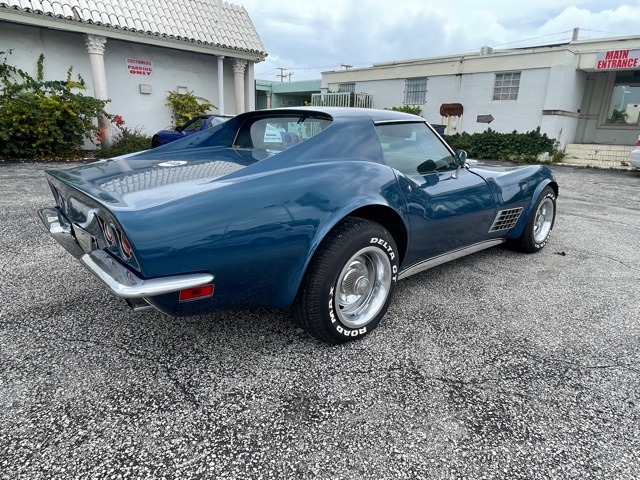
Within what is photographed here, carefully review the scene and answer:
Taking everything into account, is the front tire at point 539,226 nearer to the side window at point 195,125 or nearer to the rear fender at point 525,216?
the rear fender at point 525,216

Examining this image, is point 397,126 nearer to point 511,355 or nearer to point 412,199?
point 412,199

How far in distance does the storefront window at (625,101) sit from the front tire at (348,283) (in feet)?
60.1

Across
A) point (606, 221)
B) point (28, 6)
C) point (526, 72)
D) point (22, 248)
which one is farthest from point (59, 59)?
point (526, 72)

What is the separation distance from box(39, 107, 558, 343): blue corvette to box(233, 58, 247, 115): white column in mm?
11098

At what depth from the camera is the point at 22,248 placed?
12.5ft

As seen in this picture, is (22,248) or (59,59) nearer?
(22,248)

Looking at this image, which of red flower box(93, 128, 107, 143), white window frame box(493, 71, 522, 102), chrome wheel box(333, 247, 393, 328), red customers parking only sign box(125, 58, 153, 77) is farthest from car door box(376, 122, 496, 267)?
white window frame box(493, 71, 522, 102)

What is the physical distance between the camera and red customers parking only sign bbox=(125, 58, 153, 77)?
1166cm

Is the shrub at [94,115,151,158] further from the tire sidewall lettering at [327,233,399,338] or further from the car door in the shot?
the tire sidewall lettering at [327,233,399,338]

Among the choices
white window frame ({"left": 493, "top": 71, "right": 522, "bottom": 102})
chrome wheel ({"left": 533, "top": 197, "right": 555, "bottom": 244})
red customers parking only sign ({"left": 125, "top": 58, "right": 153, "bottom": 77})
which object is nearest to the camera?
chrome wheel ({"left": 533, "top": 197, "right": 555, "bottom": 244})

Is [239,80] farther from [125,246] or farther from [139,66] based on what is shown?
[125,246]

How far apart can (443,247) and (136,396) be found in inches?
81.5

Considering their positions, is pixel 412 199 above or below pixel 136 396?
above

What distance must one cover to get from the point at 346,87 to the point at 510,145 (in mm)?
9314
